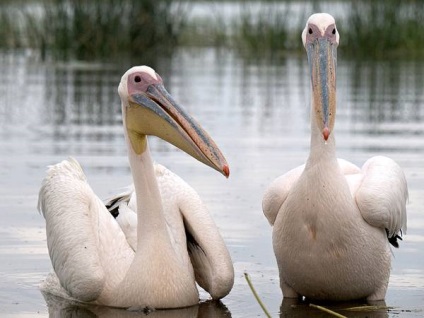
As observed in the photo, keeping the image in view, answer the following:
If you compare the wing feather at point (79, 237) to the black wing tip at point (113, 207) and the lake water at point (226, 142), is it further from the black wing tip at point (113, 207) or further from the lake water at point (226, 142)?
the black wing tip at point (113, 207)

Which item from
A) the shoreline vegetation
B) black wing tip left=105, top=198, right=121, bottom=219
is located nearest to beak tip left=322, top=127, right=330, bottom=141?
black wing tip left=105, top=198, right=121, bottom=219

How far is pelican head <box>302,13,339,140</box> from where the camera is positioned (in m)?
5.55

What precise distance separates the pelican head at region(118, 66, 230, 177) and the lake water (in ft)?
2.63

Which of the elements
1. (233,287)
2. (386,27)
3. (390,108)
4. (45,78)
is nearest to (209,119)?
(390,108)

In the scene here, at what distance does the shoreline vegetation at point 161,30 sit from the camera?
18.8m

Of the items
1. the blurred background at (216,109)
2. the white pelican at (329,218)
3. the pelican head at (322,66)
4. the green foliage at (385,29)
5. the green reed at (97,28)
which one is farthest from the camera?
the green foliage at (385,29)

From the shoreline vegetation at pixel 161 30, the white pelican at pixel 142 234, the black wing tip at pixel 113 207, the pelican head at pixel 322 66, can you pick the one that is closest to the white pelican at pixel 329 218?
the pelican head at pixel 322 66

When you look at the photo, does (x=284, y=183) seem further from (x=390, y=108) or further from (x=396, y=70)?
(x=396, y=70)

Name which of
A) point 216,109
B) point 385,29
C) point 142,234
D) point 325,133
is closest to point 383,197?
point 325,133

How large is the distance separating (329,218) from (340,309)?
0.45 metres

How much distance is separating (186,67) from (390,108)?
5.76m

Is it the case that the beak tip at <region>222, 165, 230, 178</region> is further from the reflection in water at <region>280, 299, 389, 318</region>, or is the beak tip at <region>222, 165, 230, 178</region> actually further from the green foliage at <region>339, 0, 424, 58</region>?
the green foliage at <region>339, 0, 424, 58</region>

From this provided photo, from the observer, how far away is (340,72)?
17531 mm

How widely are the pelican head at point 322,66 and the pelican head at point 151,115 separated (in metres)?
0.53
